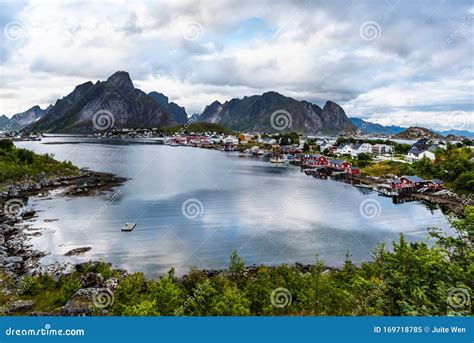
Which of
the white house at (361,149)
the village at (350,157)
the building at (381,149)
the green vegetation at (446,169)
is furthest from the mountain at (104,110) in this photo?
the green vegetation at (446,169)

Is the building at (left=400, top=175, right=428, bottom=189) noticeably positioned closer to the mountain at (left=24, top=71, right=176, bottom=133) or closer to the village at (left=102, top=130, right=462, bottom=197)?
A: the village at (left=102, top=130, right=462, bottom=197)

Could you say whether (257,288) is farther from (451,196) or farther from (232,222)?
(451,196)

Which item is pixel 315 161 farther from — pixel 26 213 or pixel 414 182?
pixel 26 213

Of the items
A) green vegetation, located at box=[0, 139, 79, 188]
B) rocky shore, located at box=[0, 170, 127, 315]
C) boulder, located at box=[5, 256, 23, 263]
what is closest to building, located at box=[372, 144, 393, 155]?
rocky shore, located at box=[0, 170, 127, 315]

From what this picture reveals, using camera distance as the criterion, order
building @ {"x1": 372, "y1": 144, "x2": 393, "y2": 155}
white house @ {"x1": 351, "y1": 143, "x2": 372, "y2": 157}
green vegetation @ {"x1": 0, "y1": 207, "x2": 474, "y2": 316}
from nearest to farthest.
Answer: green vegetation @ {"x1": 0, "y1": 207, "x2": 474, "y2": 316}
white house @ {"x1": 351, "y1": 143, "x2": 372, "y2": 157}
building @ {"x1": 372, "y1": 144, "x2": 393, "y2": 155}

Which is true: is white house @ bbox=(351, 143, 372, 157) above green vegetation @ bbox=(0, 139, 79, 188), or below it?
above

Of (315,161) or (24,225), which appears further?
(315,161)

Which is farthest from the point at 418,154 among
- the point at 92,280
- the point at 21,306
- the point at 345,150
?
the point at 21,306
